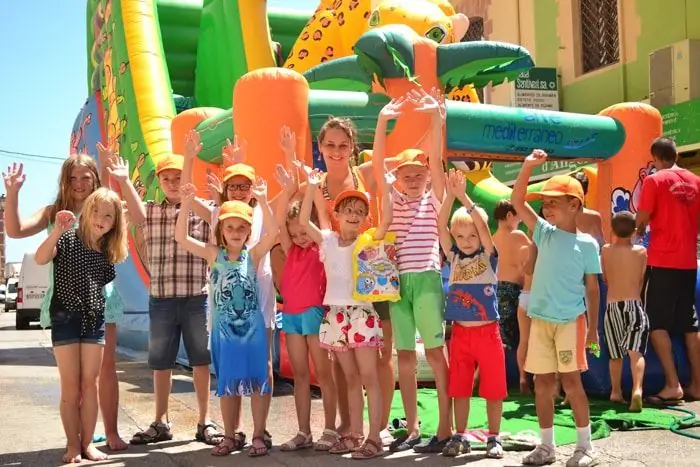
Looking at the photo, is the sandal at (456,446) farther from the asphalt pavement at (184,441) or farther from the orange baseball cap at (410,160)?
the orange baseball cap at (410,160)

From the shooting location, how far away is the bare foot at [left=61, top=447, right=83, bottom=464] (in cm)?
369

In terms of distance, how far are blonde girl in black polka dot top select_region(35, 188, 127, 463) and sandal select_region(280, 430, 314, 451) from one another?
0.86 metres

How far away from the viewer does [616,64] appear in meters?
14.6

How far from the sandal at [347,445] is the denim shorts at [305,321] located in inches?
20.8

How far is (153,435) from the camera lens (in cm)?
414

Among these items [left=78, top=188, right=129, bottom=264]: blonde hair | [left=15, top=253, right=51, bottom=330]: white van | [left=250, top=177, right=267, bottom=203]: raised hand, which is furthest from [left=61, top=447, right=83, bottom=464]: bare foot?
[left=15, top=253, right=51, bottom=330]: white van

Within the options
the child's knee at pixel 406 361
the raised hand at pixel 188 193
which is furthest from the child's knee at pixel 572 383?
A: the raised hand at pixel 188 193

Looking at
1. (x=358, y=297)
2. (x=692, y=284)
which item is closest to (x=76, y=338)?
(x=358, y=297)

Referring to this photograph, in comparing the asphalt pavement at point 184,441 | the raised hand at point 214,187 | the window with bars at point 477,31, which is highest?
the window with bars at point 477,31

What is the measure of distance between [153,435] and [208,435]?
0.96ft

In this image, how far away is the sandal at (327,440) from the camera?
3.81 metres

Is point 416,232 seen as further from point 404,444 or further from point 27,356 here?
point 27,356

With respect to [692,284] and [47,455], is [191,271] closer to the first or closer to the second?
[47,455]

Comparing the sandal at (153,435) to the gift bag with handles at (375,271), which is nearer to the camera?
the gift bag with handles at (375,271)
